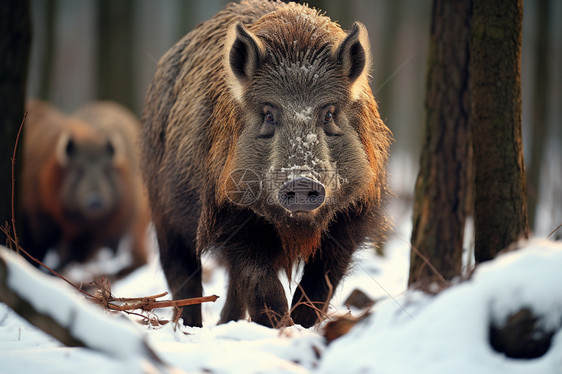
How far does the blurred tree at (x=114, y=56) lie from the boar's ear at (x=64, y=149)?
472cm

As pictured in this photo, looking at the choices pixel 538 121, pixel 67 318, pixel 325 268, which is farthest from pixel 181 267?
pixel 538 121

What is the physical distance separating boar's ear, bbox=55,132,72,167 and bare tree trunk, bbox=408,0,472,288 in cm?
567

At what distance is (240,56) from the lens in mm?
3961

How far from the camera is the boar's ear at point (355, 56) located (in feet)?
12.8

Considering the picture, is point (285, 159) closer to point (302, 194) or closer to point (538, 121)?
point (302, 194)

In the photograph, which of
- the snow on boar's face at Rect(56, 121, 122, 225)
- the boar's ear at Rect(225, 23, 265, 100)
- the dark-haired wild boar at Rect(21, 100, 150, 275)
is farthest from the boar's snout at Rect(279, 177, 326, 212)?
the snow on boar's face at Rect(56, 121, 122, 225)

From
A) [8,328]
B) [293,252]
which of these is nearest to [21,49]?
[8,328]

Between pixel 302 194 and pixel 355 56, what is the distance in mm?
1200

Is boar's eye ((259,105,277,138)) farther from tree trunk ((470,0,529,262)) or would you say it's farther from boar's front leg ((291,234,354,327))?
tree trunk ((470,0,529,262))

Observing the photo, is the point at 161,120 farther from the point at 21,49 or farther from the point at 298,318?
the point at 298,318

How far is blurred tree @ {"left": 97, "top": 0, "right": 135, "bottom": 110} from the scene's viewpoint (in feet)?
42.4

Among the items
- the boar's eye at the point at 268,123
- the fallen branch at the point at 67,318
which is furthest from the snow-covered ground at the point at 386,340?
the boar's eye at the point at 268,123

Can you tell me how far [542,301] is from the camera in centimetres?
237

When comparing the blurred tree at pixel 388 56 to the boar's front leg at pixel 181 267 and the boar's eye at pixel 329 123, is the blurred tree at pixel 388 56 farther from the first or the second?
the boar's eye at pixel 329 123
